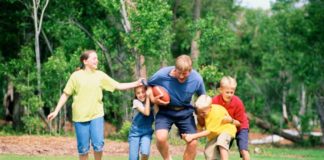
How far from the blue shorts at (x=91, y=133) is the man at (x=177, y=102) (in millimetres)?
1057

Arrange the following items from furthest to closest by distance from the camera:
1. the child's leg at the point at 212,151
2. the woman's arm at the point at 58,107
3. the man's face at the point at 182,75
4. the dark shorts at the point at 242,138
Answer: the dark shorts at the point at 242,138 → the woman's arm at the point at 58,107 → the child's leg at the point at 212,151 → the man's face at the point at 182,75

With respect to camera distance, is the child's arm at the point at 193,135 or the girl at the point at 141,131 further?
the girl at the point at 141,131

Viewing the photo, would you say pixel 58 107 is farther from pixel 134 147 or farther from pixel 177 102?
pixel 177 102

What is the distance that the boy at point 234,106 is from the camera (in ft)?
38.5

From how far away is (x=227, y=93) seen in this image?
1180 centimetres

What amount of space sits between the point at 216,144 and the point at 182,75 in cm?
132

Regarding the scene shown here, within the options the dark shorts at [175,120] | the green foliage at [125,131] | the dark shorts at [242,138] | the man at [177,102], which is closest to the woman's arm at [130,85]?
the man at [177,102]

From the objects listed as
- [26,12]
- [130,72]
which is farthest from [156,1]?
[26,12]

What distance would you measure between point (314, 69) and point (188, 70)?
26.8 m

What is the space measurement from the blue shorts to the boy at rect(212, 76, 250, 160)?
197 centimetres

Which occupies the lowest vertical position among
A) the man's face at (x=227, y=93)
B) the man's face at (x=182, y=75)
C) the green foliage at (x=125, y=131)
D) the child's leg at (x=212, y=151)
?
the green foliage at (x=125, y=131)

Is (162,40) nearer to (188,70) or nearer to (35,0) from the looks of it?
(35,0)

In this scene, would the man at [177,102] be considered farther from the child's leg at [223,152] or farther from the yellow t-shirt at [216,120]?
the child's leg at [223,152]

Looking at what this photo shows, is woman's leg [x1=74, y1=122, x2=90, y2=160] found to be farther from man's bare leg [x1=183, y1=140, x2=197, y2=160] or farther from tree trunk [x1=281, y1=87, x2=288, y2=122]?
tree trunk [x1=281, y1=87, x2=288, y2=122]
